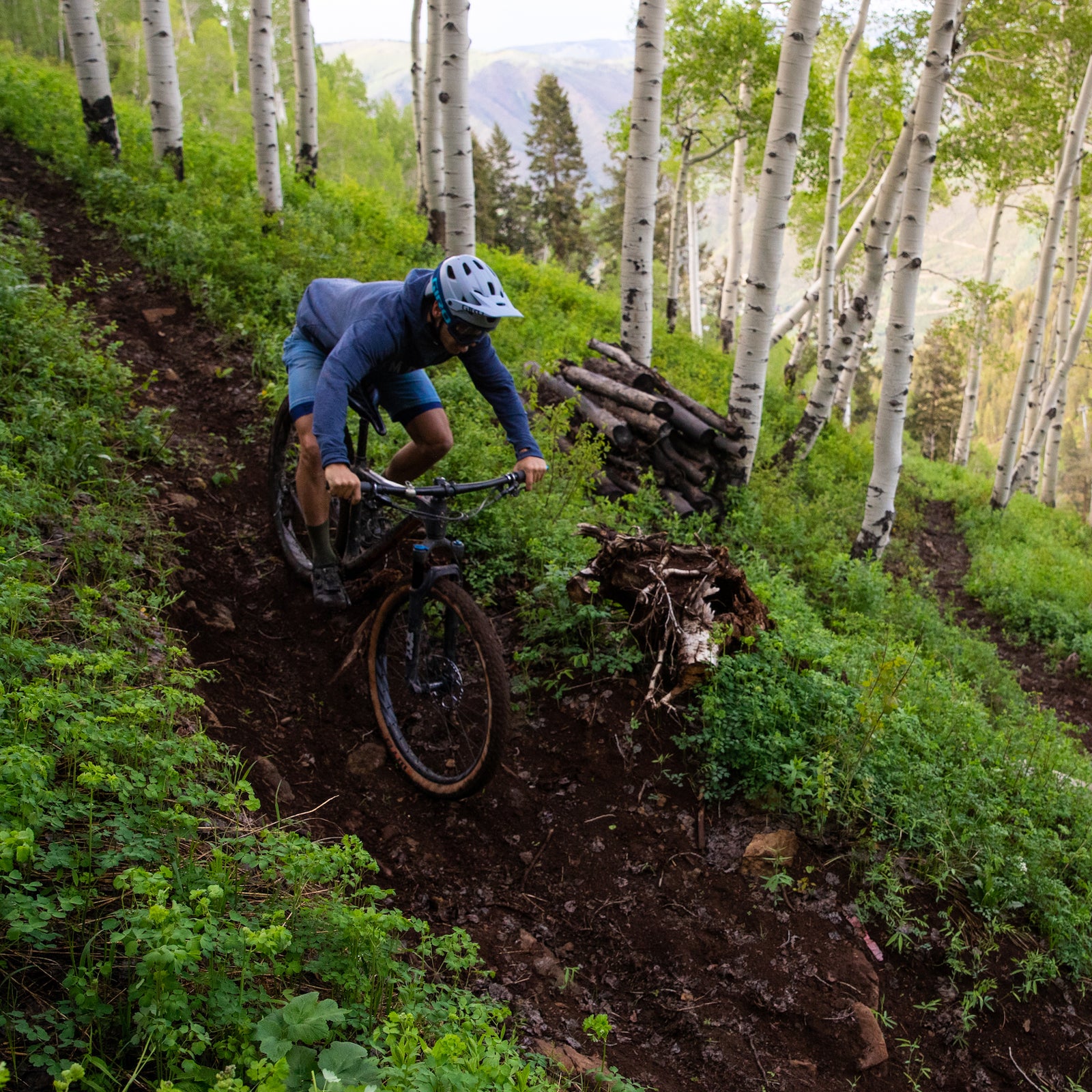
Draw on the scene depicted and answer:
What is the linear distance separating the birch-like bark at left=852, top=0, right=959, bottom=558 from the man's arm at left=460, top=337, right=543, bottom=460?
639cm

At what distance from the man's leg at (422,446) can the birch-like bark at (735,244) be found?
62.2ft

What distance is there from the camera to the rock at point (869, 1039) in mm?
3402

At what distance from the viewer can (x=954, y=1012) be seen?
371 centimetres

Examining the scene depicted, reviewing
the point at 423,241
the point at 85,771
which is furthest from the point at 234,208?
the point at 85,771

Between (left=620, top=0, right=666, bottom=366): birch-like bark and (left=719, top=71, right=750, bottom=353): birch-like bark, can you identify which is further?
(left=719, top=71, right=750, bottom=353): birch-like bark

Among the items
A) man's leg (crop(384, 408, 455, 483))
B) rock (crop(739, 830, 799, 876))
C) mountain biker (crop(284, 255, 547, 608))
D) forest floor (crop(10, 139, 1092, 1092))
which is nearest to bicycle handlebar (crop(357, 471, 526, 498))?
mountain biker (crop(284, 255, 547, 608))

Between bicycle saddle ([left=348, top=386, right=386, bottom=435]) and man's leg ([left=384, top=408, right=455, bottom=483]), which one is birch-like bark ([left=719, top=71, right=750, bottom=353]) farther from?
bicycle saddle ([left=348, top=386, right=386, bottom=435])

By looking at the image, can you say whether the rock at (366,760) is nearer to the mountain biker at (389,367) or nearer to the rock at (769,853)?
the mountain biker at (389,367)

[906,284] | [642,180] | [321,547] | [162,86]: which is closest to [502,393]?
[321,547]

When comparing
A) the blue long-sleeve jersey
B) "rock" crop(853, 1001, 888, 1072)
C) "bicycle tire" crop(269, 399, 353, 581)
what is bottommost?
"rock" crop(853, 1001, 888, 1072)

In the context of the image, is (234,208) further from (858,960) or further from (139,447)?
(858,960)

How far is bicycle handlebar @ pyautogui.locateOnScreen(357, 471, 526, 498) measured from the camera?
158 inches

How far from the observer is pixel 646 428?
8.50 m

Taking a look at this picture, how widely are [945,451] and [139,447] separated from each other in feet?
202
